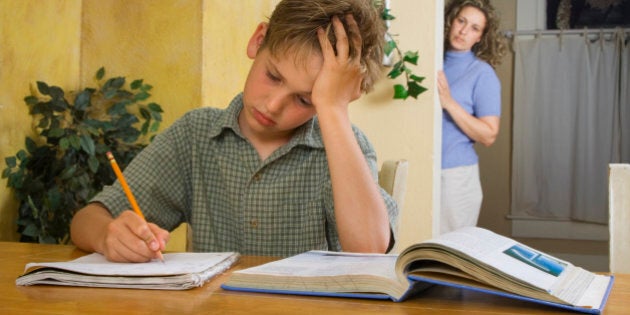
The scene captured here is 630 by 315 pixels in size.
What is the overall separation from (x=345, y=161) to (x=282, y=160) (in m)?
0.19

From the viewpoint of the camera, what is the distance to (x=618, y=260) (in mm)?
1448

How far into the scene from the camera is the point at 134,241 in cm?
108

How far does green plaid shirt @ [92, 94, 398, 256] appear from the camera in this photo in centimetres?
147

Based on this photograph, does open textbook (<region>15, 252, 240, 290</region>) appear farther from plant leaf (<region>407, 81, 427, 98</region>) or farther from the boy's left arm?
plant leaf (<region>407, 81, 427, 98</region>)

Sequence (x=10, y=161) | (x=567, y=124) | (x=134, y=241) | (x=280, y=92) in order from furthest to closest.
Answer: (x=567, y=124), (x=10, y=161), (x=280, y=92), (x=134, y=241)

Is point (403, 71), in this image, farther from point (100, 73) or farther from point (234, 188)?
point (234, 188)

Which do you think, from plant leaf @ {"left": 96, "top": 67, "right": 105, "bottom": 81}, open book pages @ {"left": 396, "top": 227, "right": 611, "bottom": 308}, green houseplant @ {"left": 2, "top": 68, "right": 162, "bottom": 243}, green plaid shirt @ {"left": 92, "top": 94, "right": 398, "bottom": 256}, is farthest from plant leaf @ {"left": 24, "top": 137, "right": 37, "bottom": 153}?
open book pages @ {"left": 396, "top": 227, "right": 611, "bottom": 308}

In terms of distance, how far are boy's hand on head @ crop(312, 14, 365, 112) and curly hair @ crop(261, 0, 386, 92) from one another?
0.01 metres

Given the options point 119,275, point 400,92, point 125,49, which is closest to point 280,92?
point 119,275

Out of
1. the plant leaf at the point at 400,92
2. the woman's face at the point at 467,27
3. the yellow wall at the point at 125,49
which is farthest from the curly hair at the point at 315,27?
the woman's face at the point at 467,27

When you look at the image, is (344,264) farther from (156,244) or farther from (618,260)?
(618,260)

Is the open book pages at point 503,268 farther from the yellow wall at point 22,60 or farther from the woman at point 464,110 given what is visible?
the woman at point 464,110

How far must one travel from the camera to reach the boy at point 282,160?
1.34m

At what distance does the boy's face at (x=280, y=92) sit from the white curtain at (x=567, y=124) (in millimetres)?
5123
